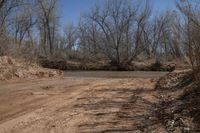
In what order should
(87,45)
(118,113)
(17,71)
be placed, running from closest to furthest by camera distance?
1. (118,113)
2. (17,71)
3. (87,45)

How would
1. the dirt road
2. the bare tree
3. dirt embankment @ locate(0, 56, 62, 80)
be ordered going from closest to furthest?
the dirt road, dirt embankment @ locate(0, 56, 62, 80), the bare tree

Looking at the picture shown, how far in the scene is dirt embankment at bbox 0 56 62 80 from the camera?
75.0 feet

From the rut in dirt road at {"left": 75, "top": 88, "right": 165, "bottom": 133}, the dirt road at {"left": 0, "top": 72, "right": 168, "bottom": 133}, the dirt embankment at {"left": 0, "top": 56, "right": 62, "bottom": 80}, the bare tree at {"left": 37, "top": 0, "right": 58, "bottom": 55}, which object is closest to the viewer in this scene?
the rut in dirt road at {"left": 75, "top": 88, "right": 165, "bottom": 133}

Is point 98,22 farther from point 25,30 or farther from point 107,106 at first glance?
point 107,106

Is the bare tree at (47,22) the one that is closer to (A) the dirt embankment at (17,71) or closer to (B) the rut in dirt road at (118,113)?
(A) the dirt embankment at (17,71)

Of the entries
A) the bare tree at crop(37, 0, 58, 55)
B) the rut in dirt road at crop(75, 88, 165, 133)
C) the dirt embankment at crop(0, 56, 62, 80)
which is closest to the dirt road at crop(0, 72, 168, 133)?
the rut in dirt road at crop(75, 88, 165, 133)

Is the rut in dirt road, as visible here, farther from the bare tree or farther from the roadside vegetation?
the bare tree

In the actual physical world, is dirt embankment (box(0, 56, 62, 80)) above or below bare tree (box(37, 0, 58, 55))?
below

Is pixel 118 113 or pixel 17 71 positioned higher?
pixel 17 71

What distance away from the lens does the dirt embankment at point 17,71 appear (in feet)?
75.0

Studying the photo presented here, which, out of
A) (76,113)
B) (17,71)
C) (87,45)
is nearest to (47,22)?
(87,45)

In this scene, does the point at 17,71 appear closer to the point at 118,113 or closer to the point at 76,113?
the point at 76,113

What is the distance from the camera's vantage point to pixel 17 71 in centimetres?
2406

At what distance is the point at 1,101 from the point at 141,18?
138 ft
